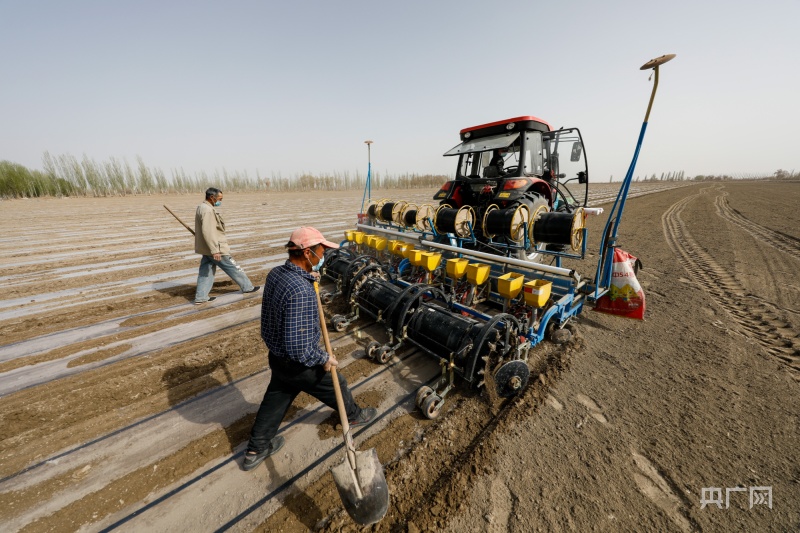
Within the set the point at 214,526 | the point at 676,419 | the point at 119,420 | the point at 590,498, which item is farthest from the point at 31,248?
the point at 676,419

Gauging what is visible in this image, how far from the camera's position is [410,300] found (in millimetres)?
3414

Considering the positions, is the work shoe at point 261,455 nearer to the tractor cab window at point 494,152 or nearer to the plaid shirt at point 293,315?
the plaid shirt at point 293,315

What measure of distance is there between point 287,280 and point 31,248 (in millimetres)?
11753

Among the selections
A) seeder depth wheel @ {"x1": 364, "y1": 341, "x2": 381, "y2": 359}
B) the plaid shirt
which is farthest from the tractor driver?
the plaid shirt

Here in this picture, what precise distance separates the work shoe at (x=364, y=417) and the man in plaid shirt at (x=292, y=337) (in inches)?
16.5

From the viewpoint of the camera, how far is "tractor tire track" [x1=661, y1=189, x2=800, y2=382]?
3732 mm

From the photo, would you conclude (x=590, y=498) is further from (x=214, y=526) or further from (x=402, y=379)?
(x=214, y=526)

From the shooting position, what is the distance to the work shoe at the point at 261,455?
2.26 m

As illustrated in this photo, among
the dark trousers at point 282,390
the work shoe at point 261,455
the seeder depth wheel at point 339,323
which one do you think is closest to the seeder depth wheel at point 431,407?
the dark trousers at point 282,390

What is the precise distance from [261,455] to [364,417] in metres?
0.85

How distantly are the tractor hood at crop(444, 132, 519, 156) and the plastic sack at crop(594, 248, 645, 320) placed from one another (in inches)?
101

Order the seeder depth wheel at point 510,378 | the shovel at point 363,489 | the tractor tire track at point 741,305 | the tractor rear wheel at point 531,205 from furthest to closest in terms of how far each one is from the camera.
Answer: the tractor rear wheel at point 531,205, the tractor tire track at point 741,305, the seeder depth wheel at point 510,378, the shovel at point 363,489

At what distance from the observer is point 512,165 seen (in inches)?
219

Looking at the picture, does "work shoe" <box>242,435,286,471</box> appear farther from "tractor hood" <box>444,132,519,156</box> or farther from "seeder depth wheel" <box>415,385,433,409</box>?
"tractor hood" <box>444,132,519,156</box>
